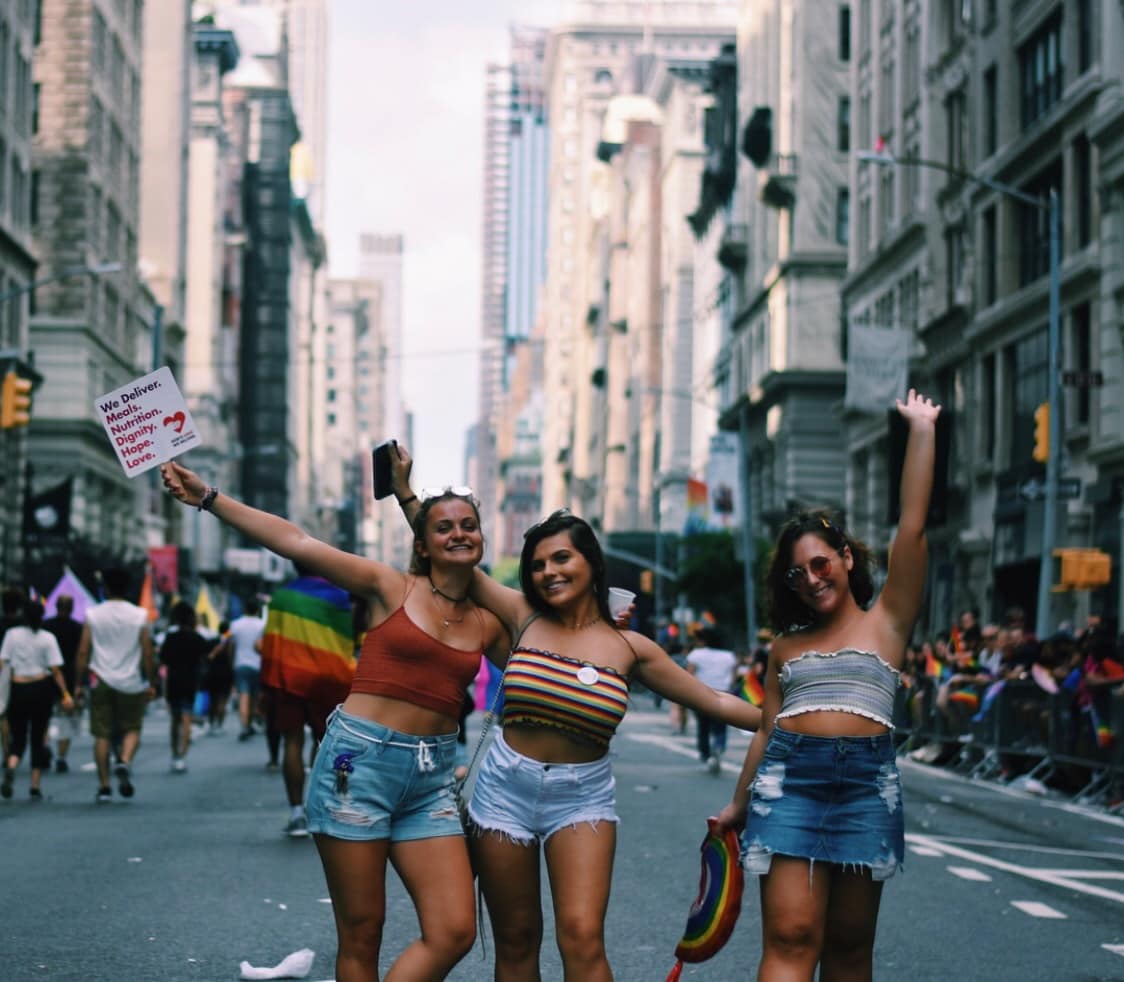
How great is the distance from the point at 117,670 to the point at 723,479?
56398 mm

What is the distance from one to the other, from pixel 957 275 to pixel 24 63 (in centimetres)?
2621

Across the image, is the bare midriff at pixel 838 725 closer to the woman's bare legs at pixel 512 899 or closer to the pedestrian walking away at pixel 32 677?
the woman's bare legs at pixel 512 899

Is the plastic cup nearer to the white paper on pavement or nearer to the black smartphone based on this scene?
the black smartphone

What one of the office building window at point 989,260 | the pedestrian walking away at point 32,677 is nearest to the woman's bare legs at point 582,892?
the pedestrian walking away at point 32,677

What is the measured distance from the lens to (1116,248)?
3688 centimetres

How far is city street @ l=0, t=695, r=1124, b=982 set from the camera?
31.1 feet

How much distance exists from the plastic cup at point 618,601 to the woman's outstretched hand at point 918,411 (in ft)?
3.40

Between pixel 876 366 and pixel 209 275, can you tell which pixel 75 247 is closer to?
pixel 876 366

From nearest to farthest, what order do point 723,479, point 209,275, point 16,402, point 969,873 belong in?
1. point 969,873
2. point 16,402
3. point 723,479
4. point 209,275

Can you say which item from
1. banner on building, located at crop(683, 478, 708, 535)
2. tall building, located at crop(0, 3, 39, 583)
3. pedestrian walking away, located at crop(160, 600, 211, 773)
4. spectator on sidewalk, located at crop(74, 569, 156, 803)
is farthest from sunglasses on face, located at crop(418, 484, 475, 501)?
banner on building, located at crop(683, 478, 708, 535)

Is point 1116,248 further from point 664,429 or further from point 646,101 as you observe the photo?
point 646,101

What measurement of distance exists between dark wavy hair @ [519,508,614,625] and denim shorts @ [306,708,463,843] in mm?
524

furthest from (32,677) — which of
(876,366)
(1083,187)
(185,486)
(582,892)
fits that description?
(876,366)

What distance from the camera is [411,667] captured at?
22.1 ft
